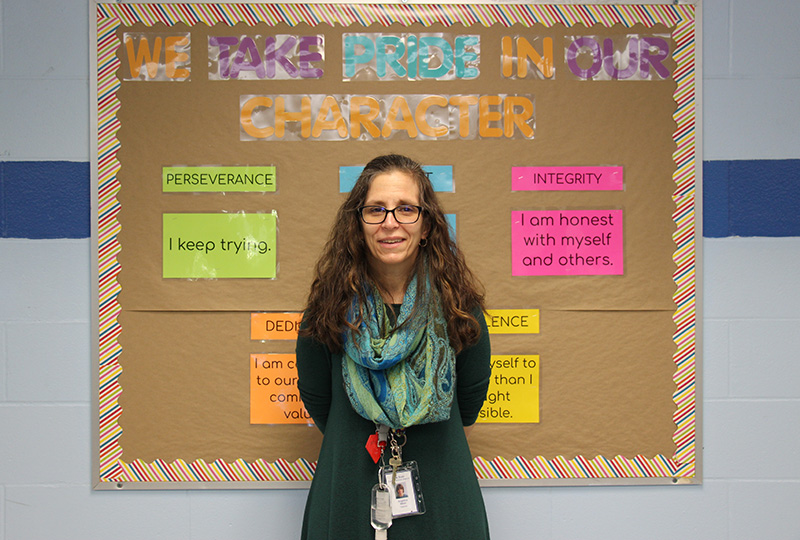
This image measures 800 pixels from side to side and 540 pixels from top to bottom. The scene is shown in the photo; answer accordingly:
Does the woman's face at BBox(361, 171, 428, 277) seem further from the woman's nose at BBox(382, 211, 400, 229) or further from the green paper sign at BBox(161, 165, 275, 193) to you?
the green paper sign at BBox(161, 165, 275, 193)

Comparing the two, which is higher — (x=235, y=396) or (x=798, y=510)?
(x=235, y=396)

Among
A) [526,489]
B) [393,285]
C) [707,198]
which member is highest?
[707,198]

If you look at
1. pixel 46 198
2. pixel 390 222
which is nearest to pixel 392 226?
pixel 390 222

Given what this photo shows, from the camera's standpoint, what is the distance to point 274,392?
4.92ft

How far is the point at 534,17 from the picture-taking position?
150cm

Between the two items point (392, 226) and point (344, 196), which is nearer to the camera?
point (392, 226)

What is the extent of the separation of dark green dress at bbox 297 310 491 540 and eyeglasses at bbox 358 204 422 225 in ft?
0.96

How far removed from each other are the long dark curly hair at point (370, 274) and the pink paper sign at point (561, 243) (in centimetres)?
37

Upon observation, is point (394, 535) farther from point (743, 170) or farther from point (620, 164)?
point (743, 170)

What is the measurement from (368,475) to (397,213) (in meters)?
0.58

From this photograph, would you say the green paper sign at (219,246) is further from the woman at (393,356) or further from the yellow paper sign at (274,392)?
the woman at (393,356)

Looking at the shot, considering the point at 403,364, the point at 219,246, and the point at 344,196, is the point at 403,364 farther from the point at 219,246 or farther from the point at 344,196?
the point at 219,246

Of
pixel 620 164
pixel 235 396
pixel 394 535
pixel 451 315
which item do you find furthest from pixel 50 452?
pixel 620 164

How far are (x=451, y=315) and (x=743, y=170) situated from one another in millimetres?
1071
